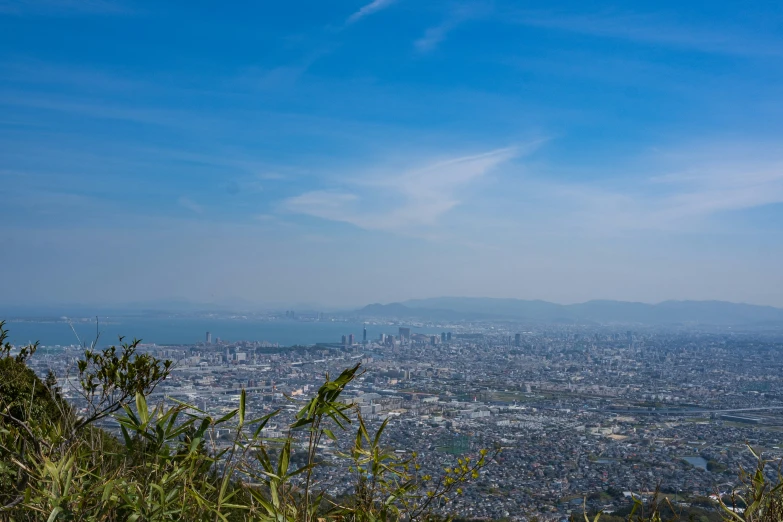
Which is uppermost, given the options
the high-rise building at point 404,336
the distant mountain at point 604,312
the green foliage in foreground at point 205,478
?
the green foliage in foreground at point 205,478

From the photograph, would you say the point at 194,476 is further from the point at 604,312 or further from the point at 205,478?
the point at 604,312

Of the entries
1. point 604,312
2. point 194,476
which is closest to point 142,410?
point 194,476

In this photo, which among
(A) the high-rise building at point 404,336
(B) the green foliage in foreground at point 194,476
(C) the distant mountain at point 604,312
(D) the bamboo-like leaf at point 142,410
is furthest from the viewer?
(C) the distant mountain at point 604,312

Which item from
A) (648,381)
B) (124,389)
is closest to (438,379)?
(648,381)

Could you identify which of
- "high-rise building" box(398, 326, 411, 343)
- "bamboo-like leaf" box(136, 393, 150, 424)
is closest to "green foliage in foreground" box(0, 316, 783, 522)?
"bamboo-like leaf" box(136, 393, 150, 424)

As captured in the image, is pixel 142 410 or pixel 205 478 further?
pixel 205 478

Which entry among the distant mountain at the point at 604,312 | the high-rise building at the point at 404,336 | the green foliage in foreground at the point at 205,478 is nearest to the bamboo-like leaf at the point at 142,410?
the green foliage in foreground at the point at 205,478

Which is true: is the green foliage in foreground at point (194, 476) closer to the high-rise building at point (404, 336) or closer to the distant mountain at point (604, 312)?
the high-rise building at point (404, 336)

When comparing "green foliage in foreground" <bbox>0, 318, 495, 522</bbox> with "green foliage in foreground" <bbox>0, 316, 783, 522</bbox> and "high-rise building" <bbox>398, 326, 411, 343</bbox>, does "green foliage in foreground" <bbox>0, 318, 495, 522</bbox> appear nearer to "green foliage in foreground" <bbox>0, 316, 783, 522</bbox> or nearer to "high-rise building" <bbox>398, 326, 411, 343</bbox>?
"green foliage in foreground" <bbox>0, 316, 783, 522</bbox>
